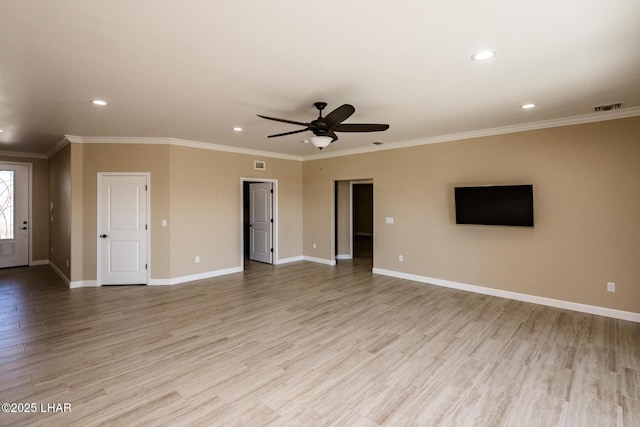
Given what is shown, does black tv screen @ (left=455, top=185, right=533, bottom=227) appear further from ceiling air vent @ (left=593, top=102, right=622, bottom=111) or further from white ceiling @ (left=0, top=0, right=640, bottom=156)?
ceiling air vent @ (left=593, top=102, right=622, bottom=111)

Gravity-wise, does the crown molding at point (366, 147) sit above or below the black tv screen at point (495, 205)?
above

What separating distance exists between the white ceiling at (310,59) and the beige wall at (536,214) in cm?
58

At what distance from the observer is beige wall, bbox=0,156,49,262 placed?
7340 mm

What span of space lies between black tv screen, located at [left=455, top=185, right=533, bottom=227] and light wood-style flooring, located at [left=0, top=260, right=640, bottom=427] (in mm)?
1253

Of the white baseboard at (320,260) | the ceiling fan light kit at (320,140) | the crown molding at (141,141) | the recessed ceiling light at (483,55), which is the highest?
the crown molding at (141,141)

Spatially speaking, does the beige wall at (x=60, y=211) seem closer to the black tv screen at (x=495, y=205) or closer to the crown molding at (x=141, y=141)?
the crown molding at (x=141, y=141)

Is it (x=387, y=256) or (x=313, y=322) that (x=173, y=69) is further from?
(x=387, y=256)

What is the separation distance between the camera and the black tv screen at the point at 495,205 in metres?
4.55

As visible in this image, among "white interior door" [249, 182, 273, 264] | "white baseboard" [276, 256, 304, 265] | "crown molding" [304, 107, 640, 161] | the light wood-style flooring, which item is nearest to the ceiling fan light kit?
the light wood-style flooring

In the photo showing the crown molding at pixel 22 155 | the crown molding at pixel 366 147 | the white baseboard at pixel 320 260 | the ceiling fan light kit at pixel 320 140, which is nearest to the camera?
the ceiling fan light kit at pixel 320 140

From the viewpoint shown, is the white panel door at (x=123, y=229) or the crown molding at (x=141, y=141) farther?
the white panel door at (x=123, y=229)

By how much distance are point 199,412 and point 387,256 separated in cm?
472

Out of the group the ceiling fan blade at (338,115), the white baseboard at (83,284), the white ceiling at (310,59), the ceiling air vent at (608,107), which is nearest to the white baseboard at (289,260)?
the white baseboard at (83,284)

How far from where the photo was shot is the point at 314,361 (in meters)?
2.97
